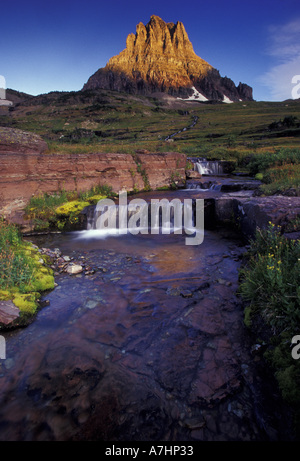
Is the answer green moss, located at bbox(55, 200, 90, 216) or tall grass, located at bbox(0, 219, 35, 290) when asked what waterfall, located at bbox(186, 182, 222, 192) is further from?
tall grass, located at bbox(0, 219, 35, 290)

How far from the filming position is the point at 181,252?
8062mm

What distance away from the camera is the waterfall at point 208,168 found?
21.3 metres

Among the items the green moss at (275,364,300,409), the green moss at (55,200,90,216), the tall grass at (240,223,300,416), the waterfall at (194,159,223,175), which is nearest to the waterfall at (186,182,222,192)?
the waterfall at (194,159,223,175)

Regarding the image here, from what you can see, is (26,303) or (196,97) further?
(196,97)

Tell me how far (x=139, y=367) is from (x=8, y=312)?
2757mm

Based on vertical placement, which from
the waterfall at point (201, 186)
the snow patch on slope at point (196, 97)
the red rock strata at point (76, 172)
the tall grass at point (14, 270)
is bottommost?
the tall grass at point (14, 270)

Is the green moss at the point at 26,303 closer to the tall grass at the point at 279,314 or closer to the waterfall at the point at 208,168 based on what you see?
the tall grass at the point at 279,314

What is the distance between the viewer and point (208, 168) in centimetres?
2170

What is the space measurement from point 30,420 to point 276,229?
6.08 m

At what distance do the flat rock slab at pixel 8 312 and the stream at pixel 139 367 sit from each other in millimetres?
254

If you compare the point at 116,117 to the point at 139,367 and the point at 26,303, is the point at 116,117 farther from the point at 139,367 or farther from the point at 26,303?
the point at 139,367

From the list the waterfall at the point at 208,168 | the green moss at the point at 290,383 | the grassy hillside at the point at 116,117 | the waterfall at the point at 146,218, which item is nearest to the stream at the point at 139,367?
the green moss at the point at 290,383

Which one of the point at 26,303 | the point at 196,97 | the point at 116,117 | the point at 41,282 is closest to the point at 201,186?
the point at 41,282

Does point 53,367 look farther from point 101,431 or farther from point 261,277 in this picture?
point 261,277
